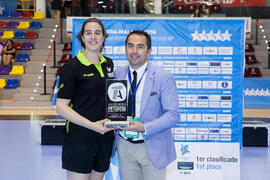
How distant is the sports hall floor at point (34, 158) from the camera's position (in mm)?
5602

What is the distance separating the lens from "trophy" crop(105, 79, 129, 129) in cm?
266

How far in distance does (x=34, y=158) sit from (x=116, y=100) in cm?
422

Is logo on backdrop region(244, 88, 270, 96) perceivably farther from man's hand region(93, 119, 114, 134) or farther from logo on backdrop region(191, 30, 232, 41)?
man's hand region(93, 119, 114, 134)

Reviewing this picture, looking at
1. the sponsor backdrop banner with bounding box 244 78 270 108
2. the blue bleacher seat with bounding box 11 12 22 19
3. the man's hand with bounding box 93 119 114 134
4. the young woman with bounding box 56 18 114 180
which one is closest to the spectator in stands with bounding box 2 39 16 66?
the blue bleacher seat with bounding box 11 12 22 19

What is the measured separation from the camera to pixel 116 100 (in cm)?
266

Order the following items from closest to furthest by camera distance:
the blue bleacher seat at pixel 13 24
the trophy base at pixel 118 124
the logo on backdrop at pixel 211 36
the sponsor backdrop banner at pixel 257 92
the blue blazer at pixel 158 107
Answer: the trophy base at pixel 118 124
the blue blazer at pixel 158 107
the logo on backdrop at pixel 211 36
the sponsor backdrop banner at pixel 257 92
the blue bleacher seat at pixel 13 24

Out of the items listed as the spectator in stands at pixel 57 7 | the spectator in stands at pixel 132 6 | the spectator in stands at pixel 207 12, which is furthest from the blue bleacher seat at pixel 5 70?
the spectator in stands at pixel 207 12

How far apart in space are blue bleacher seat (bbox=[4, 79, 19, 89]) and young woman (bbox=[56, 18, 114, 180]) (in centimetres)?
1157

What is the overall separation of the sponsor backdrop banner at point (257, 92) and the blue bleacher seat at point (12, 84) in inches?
310

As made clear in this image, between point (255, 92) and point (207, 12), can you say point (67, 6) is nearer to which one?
point (207, 12)

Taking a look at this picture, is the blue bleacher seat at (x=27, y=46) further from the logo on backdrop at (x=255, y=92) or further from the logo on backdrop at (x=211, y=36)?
the logo on backdrop at (x=211, y=36)

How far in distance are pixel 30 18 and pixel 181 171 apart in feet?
46.9

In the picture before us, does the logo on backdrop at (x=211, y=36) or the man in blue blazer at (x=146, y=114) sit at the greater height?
the logo on backdrop at (x=211, y=36)

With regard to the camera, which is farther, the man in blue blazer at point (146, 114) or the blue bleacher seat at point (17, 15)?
the blue bleacher seat at point (17, 15)
